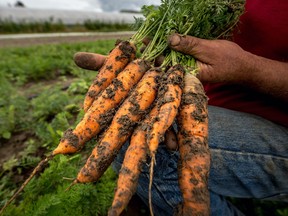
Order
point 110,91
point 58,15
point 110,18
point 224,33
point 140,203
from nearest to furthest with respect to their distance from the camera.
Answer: point 110,91 → point 224,33 → point 140,203 → point 58,15 → point 110,18

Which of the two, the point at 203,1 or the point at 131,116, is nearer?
the point at 131,116

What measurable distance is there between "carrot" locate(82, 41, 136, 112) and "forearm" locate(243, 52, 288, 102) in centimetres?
75

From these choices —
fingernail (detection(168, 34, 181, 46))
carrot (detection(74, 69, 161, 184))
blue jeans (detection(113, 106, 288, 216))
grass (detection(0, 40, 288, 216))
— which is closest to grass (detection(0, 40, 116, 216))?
grass (detection(0, 40, 288, 216))

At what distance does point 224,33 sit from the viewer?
1864mm

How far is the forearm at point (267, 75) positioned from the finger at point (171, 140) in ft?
1.74

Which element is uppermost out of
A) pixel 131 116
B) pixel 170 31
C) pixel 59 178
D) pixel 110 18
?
pixel 170 31

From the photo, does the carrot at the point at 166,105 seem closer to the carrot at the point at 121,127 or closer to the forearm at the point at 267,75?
the carrot at the point at 121,127

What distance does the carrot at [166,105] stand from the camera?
4.60ft

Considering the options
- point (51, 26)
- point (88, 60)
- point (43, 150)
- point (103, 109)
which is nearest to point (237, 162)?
point (103, 109)

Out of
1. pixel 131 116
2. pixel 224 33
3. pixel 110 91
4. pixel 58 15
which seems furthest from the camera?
pixel 58 15

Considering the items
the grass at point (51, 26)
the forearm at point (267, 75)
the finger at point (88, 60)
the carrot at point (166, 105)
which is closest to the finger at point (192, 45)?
the carrot at point (166, 105)

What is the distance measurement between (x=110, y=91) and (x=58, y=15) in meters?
18.6

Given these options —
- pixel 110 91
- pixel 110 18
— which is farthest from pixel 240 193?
pixel 110 18

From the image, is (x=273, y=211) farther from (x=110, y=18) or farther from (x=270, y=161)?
(x=110, y=18)
